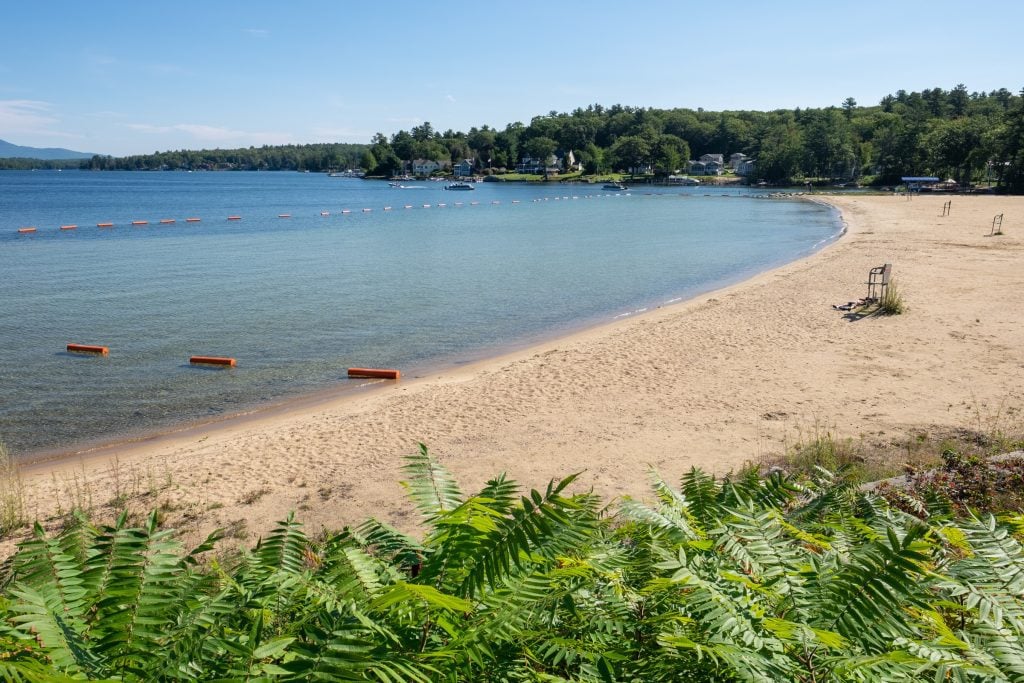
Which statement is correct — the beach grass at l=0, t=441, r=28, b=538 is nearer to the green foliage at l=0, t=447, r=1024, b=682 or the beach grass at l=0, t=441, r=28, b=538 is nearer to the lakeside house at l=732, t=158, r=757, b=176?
the green foliage at l=0, t=447, r=1024, b=682

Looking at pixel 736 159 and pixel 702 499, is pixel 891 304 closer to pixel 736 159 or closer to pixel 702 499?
pixel 702 499

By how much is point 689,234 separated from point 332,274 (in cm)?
3257

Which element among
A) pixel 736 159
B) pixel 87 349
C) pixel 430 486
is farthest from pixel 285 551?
pixel 736 159

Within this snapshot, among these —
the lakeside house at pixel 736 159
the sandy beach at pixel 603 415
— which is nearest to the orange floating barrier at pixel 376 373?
the sandy beach at pixel 603 415

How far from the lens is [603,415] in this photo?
13859mm

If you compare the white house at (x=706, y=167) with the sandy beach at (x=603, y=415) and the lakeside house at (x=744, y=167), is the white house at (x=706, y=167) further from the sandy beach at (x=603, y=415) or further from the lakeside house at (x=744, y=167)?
the sandy beach at (x=603, y=415)

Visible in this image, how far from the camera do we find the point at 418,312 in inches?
1068

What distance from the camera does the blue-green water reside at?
1738 cm

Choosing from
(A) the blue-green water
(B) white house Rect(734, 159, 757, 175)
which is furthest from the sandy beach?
(B) white house Rect(734, 159, 757, 175)

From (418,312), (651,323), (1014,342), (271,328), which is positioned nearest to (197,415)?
(271,328)

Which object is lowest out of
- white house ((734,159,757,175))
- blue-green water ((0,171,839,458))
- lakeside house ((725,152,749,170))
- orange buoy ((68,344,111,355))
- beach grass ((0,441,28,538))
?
blue-green water ((0,171,839,458))

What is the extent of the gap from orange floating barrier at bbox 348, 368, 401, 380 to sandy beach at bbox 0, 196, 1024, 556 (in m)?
0.44

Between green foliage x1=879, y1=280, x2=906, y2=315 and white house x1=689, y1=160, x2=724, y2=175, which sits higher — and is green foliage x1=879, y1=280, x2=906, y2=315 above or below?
below

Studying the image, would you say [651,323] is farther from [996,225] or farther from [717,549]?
[996,225]
